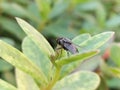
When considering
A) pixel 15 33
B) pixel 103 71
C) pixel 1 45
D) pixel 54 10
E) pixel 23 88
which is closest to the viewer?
pixel 1 45

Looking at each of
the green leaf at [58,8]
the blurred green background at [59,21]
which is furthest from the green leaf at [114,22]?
the green leaf at [58,8]

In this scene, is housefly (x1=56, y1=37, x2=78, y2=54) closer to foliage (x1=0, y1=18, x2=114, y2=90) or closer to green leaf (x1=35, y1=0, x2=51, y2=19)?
foliage (x1=0, y1=18, x2=114, y2=90)

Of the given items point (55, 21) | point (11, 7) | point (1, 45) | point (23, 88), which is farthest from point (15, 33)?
point (1, 45)

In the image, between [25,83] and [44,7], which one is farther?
[44,7]

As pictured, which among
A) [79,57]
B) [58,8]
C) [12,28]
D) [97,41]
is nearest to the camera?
[79,57]

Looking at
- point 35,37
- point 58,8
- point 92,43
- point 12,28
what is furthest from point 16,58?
point 58,8

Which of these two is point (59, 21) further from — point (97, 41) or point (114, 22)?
point (97, 41)

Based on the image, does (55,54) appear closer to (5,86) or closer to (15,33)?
(5,86)

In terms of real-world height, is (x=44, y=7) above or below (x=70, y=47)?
below
